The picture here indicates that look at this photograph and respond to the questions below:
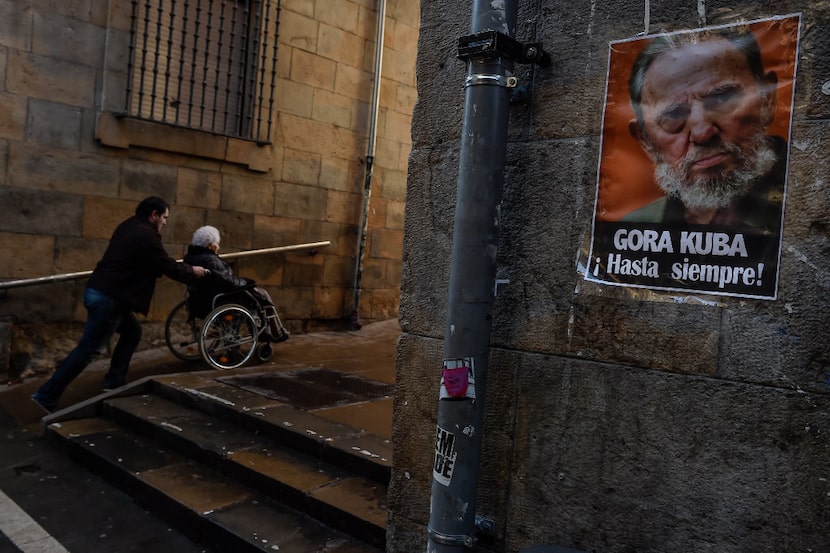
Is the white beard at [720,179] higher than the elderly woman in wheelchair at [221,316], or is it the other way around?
the white beard at [720,179]

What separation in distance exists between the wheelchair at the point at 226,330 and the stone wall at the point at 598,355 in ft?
13.1

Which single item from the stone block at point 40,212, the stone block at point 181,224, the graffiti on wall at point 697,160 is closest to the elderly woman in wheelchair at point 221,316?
the stone block at point 181,224

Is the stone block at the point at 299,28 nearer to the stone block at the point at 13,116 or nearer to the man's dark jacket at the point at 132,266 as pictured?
the stone block at the point at 13,116

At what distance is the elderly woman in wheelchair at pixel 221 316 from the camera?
22.1 ft

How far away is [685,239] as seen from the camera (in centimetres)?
238

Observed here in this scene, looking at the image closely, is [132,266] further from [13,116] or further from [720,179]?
[720,179]

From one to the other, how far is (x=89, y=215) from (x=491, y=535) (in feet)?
18.5

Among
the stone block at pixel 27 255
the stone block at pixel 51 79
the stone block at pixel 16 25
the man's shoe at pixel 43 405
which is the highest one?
the stone block at pixel 16 25

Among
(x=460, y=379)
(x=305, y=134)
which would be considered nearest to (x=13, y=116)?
(x=305, y=134)

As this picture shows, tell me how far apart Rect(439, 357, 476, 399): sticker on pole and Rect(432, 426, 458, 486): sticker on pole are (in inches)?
6.3

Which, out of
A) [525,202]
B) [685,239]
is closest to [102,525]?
[525,202]

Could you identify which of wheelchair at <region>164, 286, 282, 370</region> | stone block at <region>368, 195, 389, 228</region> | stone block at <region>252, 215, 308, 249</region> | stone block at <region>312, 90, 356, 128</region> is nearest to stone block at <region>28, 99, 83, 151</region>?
wheelchair at <region>164, 286, 282, 370</region>

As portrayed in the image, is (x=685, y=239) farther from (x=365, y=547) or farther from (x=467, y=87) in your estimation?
(x=365, y=547)

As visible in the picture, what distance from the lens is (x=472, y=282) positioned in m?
2.58
